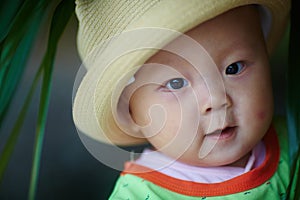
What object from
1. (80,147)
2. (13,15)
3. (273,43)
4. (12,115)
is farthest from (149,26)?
(12,115)

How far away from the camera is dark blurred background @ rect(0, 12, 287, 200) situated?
4.39 ft

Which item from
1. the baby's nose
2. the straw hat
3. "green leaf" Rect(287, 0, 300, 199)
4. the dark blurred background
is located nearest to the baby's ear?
the straw hat

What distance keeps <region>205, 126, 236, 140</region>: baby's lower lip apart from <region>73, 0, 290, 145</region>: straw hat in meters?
0.13

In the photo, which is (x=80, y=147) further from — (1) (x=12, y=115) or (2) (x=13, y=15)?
(2) (x=13, y=15)

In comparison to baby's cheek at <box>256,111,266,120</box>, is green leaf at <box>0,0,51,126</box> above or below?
above

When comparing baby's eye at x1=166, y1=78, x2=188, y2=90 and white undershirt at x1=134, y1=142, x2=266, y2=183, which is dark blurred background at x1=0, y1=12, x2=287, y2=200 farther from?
baby's eye at x1=166, y1=78, x2=188, y2=90

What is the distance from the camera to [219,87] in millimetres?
816

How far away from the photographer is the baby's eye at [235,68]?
0.83 metres

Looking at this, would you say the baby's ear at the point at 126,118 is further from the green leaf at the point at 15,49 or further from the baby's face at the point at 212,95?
the green leaf at the point at 15,49

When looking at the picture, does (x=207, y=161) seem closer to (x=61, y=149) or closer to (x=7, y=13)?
(x=7, y=13)

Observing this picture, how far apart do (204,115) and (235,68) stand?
0.08 m

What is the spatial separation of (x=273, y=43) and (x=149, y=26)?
0.31 meters

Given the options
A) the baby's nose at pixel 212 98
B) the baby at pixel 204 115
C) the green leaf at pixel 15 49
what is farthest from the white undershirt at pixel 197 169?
the green leaf at pixel 15 49

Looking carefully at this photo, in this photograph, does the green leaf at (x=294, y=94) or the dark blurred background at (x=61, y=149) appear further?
the dark blurred background at (x=61, y=149)
